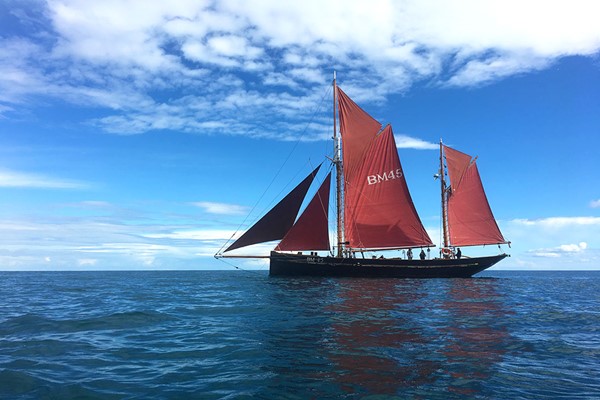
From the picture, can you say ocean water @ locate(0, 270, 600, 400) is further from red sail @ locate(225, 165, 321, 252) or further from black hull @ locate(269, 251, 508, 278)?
black hull @ locate(269, 251, 508, 278)

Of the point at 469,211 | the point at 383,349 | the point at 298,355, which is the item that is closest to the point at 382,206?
the point at 469,211

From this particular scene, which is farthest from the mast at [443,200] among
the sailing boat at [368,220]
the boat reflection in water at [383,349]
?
the boat reflection in water at [383,349]

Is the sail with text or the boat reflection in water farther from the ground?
the sail with text

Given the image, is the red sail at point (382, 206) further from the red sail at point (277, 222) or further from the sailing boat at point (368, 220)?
the red sail at point (277, 222)

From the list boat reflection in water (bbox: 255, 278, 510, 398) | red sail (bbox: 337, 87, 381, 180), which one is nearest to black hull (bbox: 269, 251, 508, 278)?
red sail (bbox: 337, 87, 381, 180)

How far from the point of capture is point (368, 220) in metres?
47.2

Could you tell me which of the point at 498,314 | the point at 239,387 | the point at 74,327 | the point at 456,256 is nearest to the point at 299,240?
the point at 456,256

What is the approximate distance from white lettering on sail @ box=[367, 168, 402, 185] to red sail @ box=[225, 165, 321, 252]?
27.2 ft

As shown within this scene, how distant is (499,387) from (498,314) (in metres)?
12.0

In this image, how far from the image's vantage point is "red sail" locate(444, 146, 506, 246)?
2030 inches

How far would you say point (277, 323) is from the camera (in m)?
15.7

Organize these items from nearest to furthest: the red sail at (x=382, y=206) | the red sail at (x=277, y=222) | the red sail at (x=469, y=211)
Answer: the red sail at (x=277, y=222), the red sail at (x=382, y=206), the red sail at (x=469, y=211)

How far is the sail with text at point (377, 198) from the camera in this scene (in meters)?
46.6

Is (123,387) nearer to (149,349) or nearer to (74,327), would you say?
(149,349)
